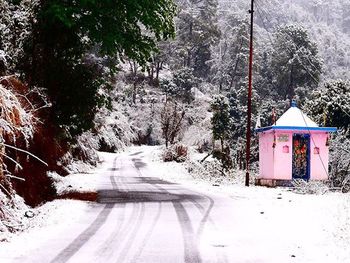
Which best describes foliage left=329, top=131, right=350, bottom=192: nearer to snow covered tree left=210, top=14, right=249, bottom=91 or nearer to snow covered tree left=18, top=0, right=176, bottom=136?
snow covered tree left=18, top=0, right=176, bottom=136

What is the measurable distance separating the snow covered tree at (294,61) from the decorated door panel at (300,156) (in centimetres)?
3573

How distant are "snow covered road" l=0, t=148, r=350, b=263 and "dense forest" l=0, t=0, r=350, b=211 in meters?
1.86

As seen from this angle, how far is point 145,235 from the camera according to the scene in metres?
9.62

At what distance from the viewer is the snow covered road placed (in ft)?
25.7

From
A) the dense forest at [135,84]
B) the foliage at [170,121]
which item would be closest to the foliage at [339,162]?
the dense forest at [135,84]

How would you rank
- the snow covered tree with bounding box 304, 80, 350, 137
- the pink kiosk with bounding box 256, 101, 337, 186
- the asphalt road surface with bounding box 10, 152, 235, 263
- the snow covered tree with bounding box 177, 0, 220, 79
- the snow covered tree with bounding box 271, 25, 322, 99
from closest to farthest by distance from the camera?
the asphalt road surface with bounding box 10, 152, 235, 263 → the pink kiosk with bounding box 256, 101, 337, 186 → the snow covered tree with bounding box 304, 80, 350, 137 → the snow covered tree with bounding box 271, 25, 322, 99 → the snow covered tree with bounding box 177, 0, 220, 79

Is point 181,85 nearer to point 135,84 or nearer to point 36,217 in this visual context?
point 135,84

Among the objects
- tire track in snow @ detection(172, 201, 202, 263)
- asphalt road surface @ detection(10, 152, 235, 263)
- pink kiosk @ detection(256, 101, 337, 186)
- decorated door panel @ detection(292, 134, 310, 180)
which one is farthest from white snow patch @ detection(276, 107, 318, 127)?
tire track in snow @ detection(172, 201, 202, 263)

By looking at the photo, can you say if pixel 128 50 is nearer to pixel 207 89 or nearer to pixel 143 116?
pixel 143 116

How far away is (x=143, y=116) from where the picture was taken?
223 ft

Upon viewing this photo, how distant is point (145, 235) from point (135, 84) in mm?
63187

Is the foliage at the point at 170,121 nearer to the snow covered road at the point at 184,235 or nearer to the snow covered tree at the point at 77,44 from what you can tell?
the snow covered tree at the point at 77,44

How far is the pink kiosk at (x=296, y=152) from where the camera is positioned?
2419 centimetres

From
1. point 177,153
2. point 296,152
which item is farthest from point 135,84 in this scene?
point 296,152
